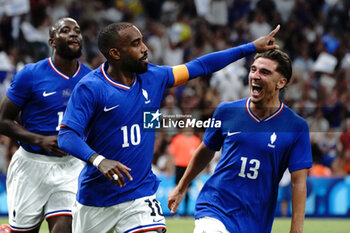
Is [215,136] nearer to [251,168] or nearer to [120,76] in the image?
[251,168]

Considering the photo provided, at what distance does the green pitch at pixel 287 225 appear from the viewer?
38.3ft

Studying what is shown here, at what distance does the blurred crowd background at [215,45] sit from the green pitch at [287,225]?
4.14ft

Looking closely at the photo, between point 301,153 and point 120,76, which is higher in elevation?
point 120,76

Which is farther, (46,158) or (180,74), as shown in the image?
(46,158)

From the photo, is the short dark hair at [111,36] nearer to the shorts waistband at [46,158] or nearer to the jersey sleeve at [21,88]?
the jersey sleeve at [21,88]

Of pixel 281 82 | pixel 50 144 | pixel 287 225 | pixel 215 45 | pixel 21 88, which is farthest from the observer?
pixel 215 45

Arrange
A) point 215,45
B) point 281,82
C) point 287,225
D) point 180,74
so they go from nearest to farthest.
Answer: point 281,82 < point 180,74 < point 287,225 < point 215,45

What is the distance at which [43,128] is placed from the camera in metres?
6.53

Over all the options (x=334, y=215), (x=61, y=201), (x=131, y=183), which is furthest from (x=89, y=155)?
(x=334, y=215)

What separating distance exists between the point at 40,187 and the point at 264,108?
2.60 m

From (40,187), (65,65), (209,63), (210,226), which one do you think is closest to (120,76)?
(209,63)

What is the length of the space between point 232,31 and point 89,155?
45.0ft

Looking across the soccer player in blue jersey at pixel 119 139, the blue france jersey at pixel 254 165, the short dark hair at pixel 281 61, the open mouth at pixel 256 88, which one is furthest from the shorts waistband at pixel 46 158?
the short dark hair at pixel 281 61

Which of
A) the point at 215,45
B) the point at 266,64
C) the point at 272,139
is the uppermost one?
the point at 215,45
